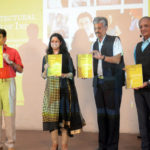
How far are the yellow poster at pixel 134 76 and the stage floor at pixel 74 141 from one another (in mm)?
1053

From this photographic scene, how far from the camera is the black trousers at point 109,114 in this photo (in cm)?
271

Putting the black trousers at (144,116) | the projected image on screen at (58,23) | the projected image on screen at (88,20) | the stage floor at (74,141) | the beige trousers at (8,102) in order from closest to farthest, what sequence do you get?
the black trousers at (144,116), the beige trousers at (8,102), the stage floor at (74,141), the projected image on screen at (88,20), the projected image on screen at (58,23)

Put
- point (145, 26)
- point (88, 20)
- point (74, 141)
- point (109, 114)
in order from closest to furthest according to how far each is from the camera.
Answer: point (145, 26) < point (109, 114) < point (74, 141) < point (88, 20)

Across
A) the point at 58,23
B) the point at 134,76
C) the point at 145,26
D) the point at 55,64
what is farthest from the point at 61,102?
the point at 58,23

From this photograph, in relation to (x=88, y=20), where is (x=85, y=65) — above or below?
below

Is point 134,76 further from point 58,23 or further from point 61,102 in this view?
point 58,23

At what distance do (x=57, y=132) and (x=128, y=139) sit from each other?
1.33 m

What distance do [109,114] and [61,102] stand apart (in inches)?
23.9

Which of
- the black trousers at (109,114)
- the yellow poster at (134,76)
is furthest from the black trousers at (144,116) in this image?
the black trousers at (109,114)

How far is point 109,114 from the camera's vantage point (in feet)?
9.02

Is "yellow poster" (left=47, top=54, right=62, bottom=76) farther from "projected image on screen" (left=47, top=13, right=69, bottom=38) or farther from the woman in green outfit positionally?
"projected image on screen" (left=47, top=13, right=69, bottom=38)

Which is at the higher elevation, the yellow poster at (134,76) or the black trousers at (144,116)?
the yellow poster at (134,76)

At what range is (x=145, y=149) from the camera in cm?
262

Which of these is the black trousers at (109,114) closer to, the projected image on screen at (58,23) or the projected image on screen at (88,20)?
the projected image on screen at (88,20)
